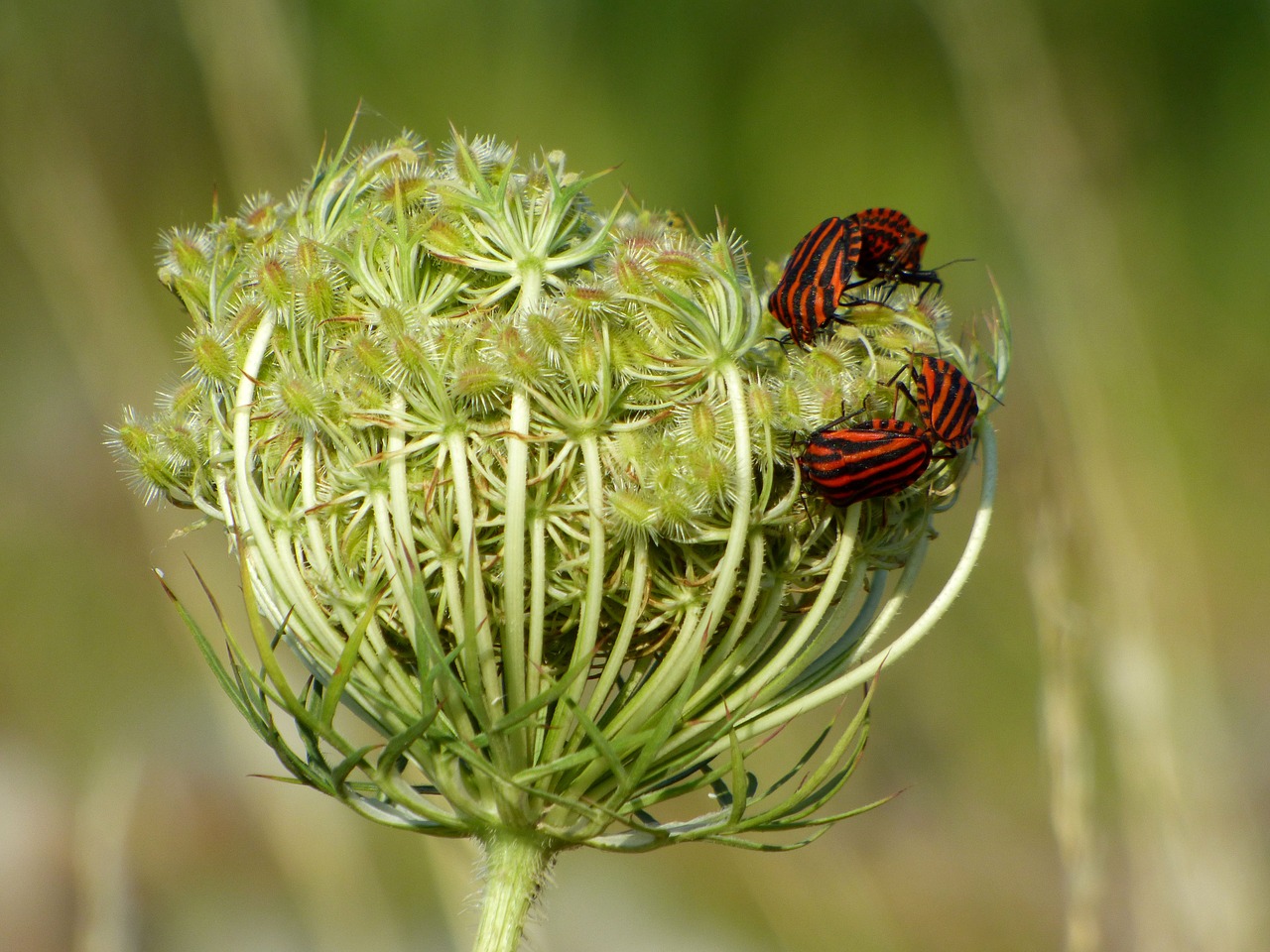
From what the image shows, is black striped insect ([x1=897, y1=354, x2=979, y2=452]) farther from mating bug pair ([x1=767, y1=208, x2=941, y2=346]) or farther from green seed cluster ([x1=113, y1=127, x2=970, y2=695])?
mating bug pair ([x1=767, y1=208, x2=941, y2=346])

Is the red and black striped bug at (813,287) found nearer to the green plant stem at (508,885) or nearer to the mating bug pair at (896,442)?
the mating bug pair at (896,442)

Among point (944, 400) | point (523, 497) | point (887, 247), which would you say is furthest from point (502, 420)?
point (887, 247)

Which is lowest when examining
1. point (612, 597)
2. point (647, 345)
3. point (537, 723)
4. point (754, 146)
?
point (537, 723)

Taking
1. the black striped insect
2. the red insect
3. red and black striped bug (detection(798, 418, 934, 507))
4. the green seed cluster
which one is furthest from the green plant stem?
the red insect

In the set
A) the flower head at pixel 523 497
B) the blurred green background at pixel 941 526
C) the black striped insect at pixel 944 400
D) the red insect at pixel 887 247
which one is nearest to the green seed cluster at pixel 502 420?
the flower head at pixel 523 497

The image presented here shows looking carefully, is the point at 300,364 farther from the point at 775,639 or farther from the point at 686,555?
the point at 775,639

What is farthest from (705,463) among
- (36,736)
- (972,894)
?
(36,736)

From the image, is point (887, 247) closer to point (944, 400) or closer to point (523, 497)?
point (944, 400)
